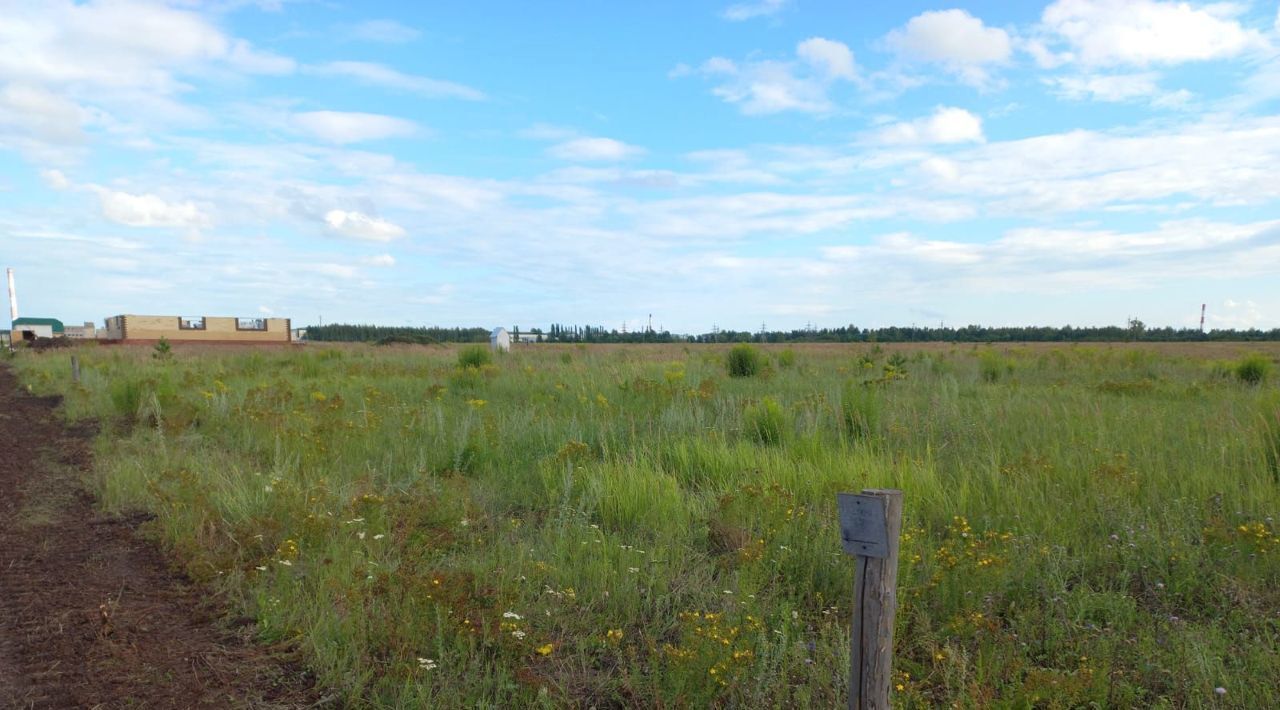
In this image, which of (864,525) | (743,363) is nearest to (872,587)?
(864,525)

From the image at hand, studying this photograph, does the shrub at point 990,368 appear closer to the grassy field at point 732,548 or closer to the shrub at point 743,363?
the shrub at point 743,363

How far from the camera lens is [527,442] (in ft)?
26.2

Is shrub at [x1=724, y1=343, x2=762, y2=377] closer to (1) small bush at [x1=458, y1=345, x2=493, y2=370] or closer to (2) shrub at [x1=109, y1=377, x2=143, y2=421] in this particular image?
(1) small bush at [x1=458, y1=345, x2=493, y2=370]

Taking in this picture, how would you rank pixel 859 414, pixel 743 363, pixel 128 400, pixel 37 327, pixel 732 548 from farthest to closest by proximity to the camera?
pixel 37 327 → pixel 743 363 → pixel 128 400 → pixel 859 414 → pixel 732 548

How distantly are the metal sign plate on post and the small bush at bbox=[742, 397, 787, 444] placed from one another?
494 centimetres

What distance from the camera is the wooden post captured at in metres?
2.56

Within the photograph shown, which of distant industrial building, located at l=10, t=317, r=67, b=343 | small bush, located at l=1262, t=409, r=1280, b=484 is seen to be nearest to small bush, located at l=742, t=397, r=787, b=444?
small bush, located at l=1262, t=409, r=1280, b=484

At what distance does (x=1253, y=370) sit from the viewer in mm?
14703

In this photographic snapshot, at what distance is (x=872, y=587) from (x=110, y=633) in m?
4.00

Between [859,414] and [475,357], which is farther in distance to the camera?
[475,357]

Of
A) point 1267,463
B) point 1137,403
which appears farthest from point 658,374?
point 1267,463

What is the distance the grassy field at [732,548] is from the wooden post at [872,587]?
0.54 meters

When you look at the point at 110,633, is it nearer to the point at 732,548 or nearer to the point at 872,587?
the point at 732,548

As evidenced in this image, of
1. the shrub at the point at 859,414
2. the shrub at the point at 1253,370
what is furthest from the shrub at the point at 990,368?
the shrub at the point at 859,414
